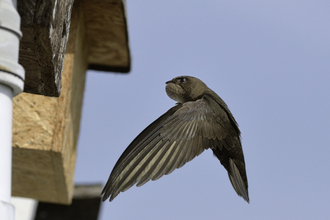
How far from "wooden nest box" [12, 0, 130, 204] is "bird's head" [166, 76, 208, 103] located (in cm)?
51

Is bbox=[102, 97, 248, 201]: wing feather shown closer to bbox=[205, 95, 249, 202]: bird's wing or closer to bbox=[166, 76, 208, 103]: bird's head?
bbox=[205, 95, 249, 202]: bird's wing

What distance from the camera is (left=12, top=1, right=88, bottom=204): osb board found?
8.90 feet

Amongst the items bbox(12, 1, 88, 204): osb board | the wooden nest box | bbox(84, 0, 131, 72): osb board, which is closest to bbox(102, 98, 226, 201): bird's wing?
the wooden nest box

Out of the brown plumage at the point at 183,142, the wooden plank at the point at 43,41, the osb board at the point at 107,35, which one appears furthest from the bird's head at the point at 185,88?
the wooden plank at the point at 43,41

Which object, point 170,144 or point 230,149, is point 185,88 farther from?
point 170,144

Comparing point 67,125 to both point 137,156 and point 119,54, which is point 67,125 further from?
point 119,54

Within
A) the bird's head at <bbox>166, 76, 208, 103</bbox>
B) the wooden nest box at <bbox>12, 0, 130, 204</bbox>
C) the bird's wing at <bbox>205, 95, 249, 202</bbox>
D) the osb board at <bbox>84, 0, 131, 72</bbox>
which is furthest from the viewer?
the osb board at <bbox>84, 0, 131, 72</bbox>

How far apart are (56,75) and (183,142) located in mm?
756

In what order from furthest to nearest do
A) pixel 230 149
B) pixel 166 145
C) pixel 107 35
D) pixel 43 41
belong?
pixel 107 35 → pixel 230 149 → pixel 166 145 → pixel 43 41

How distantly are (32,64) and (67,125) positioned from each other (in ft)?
3.39

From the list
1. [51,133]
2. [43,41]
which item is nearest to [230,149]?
[51,133]

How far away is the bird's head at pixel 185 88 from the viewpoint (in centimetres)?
293

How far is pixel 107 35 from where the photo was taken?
134 inches

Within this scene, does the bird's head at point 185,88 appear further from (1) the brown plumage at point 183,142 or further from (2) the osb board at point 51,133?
(2) the osb board at point 51,133
